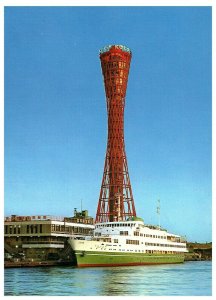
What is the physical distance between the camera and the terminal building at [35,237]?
2817 inches

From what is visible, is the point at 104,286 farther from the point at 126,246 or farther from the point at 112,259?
the point at 126,246

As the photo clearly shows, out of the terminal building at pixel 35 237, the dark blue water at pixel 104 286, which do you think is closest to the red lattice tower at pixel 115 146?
the terminal building at pixel 35 237

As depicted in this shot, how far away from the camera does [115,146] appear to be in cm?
7412

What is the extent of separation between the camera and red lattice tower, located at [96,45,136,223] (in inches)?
2904

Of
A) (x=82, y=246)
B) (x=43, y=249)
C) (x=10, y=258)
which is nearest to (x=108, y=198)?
(x=43, y=249)

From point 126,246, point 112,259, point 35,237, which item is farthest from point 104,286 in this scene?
point 35,237

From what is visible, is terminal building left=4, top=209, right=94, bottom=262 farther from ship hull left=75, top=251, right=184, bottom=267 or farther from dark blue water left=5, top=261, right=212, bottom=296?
Result: dark blue water left=5, top=261, right=212, bottom=296

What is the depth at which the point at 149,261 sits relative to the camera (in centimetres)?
6350

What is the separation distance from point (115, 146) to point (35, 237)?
1554 cm

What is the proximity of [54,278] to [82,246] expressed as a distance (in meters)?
13.7

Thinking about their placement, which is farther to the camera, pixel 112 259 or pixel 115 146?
pixel 115 146

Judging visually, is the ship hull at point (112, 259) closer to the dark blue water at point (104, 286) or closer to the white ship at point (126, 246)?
the white ship at point (126, 246)

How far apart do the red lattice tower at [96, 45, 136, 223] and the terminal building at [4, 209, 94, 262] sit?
18.2 feet

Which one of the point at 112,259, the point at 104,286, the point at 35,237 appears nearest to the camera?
the point at 104,286
